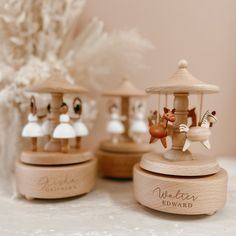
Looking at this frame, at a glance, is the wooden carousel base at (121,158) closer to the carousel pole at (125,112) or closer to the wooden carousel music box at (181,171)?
the carousel pole at (125,112)

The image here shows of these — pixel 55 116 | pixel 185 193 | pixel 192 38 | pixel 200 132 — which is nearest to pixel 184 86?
pixel 200 132

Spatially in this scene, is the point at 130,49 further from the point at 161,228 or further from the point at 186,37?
the point at 161,228

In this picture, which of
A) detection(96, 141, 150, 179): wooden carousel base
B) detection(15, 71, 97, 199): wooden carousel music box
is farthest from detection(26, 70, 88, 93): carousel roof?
detection(96, 141, 150, 179): wooden carousel base

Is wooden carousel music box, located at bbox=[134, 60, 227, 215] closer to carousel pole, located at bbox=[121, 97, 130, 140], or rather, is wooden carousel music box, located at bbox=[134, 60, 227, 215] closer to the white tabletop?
the white tabletop

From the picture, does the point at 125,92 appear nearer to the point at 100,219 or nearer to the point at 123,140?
the point at 123,140

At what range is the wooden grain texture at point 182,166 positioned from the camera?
51 centimetres

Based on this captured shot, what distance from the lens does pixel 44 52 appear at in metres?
0.78

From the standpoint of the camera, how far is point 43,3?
745 millimetres

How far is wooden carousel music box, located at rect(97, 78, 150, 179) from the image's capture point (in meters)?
0.74

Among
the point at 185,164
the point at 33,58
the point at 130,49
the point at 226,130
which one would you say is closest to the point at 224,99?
the point at 226,130

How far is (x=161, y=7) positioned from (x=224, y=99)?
1.14ft

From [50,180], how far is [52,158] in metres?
0.04

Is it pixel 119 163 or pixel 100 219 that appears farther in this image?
pixel 119 163

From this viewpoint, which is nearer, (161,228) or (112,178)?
→ (161,228)
